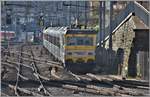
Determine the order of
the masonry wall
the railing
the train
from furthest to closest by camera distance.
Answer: the masonry wall, the train, the railing

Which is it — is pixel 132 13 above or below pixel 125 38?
above

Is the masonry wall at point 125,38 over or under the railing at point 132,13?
under

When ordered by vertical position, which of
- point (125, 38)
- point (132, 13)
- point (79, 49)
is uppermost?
point (132, 13)

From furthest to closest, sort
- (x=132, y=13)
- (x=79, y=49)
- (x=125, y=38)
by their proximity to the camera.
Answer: (x=125, y=38)
(x=132, y=13)
(x=79, y=49)

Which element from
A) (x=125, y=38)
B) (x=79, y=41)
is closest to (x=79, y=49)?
(x=79, y=41)

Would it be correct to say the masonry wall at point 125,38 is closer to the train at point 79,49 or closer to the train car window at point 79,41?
the train at point 79,49

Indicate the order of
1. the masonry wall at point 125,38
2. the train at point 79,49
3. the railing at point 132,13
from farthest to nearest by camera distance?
1. the masonry wall at point 125,38
2. the train at point 79,49
3. the railing at point 132,13

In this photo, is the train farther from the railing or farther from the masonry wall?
the railing

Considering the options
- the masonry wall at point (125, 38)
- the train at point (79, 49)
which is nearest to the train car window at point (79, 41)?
the train at point (79, 49)

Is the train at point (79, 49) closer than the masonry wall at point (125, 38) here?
Yes

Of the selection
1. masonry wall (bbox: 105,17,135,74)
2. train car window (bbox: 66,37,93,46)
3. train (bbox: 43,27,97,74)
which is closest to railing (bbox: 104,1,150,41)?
masonry wall (bbox: 105,17,135,74)

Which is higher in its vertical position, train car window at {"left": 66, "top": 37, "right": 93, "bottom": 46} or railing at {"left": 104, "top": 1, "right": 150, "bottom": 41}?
railing at {"left": 104, "top": 1, "right": 150, "bottom": 41}

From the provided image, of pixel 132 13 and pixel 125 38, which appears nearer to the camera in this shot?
pixel 132 13

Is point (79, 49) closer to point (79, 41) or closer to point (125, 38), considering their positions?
point (79, 41)
